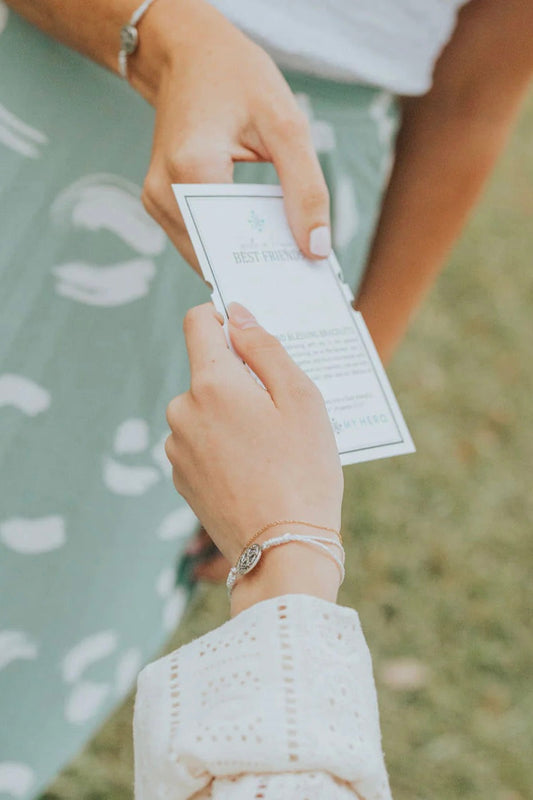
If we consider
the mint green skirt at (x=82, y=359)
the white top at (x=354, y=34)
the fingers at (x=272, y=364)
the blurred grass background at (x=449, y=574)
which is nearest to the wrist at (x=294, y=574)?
the fingers at (x=272, y=364)

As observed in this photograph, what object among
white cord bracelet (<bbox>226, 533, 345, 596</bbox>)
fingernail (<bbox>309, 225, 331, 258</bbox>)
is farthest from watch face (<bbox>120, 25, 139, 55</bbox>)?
white cord bracelet (<bbox>226, 533, 345, 596</bbox>)

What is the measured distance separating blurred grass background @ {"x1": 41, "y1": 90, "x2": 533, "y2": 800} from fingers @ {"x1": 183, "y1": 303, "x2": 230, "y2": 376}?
3.69ft

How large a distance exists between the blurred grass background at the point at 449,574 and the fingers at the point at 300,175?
118 cm

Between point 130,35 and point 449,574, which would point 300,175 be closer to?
point 130,35

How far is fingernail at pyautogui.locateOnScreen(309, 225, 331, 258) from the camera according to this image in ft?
2.41

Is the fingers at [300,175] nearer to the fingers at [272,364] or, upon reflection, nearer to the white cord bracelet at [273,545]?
the fingers at [272,364]

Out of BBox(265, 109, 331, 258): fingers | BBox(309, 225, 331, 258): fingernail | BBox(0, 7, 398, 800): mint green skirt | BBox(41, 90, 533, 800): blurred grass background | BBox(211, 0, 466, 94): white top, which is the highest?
BBox(211, 0, 466, 94): white top

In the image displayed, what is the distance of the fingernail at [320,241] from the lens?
0.73m

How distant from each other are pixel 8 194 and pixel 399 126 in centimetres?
63

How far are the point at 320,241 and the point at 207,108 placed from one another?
0.16m

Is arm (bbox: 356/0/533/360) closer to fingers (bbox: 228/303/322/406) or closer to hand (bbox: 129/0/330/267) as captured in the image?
hand (bbox: 129/0/330/267)

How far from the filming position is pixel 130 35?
732 mm

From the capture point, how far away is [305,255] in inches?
29.9

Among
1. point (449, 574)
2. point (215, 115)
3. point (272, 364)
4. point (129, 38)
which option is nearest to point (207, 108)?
point (215, 115)
